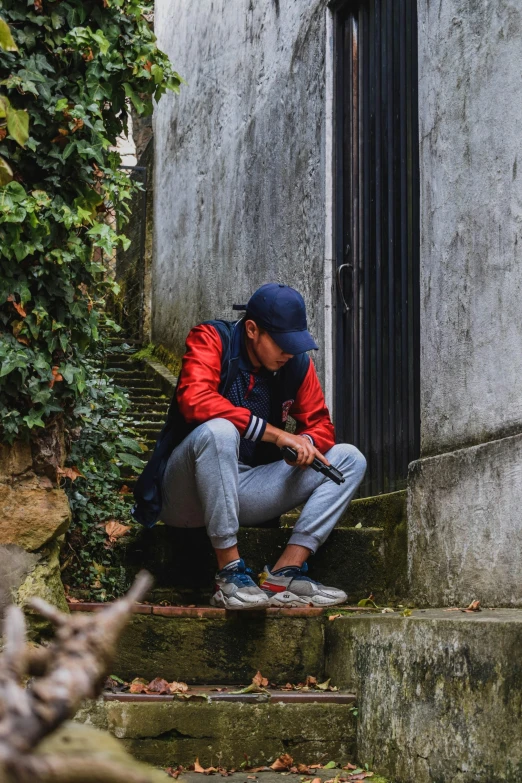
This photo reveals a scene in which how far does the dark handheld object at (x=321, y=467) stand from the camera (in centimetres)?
410

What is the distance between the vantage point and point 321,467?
4129 millimetres

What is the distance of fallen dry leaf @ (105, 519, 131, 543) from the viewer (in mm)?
4422

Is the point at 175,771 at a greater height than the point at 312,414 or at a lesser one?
lesser

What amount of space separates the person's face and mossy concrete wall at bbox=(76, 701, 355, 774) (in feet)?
4.72

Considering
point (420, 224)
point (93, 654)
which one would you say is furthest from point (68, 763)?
point (420, 224)

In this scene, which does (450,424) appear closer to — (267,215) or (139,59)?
(139,59)

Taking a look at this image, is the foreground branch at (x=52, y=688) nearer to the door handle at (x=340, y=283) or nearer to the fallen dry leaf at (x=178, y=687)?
the fallen dry leaf at (x=178, y=687)

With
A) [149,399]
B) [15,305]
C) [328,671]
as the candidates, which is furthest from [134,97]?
[149,399]

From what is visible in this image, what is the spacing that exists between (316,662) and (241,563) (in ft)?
1.61

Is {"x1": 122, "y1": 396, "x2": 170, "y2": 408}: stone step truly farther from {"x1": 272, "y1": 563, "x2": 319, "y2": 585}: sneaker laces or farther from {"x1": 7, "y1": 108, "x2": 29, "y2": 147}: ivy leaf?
{"x1": 7, "y1": 108, "x2": 29, "y2": 147}: ivy leaf

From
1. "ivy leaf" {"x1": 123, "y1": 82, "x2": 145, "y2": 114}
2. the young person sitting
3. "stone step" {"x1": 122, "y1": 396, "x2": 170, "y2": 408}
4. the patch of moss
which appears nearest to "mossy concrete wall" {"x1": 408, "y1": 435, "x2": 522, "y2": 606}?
the young person sitting

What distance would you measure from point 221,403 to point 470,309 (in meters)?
1.06

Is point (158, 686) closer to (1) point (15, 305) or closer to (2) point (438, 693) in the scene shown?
(2) point (438, 693)

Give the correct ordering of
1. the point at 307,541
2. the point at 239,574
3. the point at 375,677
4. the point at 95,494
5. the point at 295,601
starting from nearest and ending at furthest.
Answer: the point at 375,677 → the point at 239,574 → the point at 295,601 → the point at 307,541 → the point at 95,494
